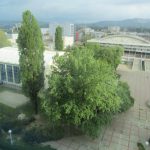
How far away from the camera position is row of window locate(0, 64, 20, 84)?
2062 centimetres

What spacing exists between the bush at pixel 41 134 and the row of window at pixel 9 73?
29.8 feet

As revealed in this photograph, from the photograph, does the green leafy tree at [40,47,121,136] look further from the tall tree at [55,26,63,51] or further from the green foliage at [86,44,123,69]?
the tall tree at [55,26,63,51]

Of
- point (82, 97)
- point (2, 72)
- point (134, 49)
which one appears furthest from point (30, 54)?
point (134, 49)

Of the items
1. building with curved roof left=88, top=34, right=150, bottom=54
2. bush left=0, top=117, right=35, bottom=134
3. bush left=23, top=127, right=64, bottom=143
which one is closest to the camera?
bush left=23, top=127, right=64, bottom=143

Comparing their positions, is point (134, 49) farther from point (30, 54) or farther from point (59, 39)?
point (30, 54)

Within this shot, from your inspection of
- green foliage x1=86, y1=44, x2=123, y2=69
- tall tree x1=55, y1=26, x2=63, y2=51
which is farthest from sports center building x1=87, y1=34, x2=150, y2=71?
tall tree x1=55, y1=26, x2=63, y2=51

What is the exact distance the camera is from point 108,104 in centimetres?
1134

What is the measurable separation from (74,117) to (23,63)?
20.1ft

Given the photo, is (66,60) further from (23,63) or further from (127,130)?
(127,130)

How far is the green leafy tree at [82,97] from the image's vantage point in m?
11.1

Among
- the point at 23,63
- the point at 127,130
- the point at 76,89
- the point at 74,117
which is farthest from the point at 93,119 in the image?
the point at 23,63

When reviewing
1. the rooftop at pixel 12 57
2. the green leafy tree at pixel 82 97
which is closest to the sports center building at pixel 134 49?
the rooftop at pixel 12 57

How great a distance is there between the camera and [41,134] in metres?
12.4

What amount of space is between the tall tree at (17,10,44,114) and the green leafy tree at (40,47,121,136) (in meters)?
2.96
